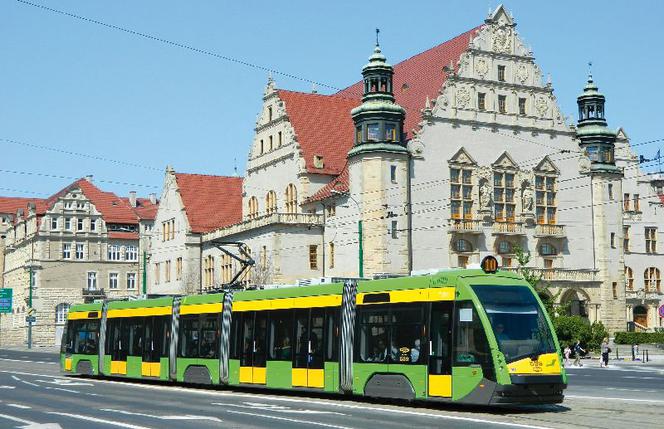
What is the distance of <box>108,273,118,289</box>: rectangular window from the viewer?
115312mm

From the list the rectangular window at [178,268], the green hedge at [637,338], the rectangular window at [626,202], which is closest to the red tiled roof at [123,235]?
the rectangular window at [178,268]

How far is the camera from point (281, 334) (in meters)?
28.5

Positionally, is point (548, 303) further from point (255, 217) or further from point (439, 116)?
point (255, 217)

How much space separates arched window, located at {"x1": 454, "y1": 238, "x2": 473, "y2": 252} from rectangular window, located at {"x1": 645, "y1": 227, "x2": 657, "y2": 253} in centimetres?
2829

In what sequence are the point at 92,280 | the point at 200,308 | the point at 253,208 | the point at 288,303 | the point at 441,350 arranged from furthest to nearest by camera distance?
the point at 92,280, the point at 253,208, the point at 200,308, the point at 288,303, the point at 441,350

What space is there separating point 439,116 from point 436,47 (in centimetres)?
856

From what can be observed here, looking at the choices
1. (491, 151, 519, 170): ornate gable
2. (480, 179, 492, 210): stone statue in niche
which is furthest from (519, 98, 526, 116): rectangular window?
(480, 179, 492, 210): stone statue in niche

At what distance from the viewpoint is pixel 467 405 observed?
24203 millimetres

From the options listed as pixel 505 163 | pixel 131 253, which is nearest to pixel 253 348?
pixel 505 163

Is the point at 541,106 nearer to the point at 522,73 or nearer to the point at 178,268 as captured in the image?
the point at 522,73

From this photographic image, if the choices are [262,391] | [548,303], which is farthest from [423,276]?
[548,303]

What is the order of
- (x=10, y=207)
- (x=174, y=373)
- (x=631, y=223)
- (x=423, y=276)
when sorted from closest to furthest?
(x=423, y=276) < (x=174, y=373) < (x=631, y=223) < (x=10, y=207)

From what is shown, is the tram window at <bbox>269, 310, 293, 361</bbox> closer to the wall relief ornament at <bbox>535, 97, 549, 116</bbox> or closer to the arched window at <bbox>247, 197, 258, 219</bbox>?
the wall relief ornament at <bbox>535, 97, 549, 116</bbox>

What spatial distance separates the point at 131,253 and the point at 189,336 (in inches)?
3422
